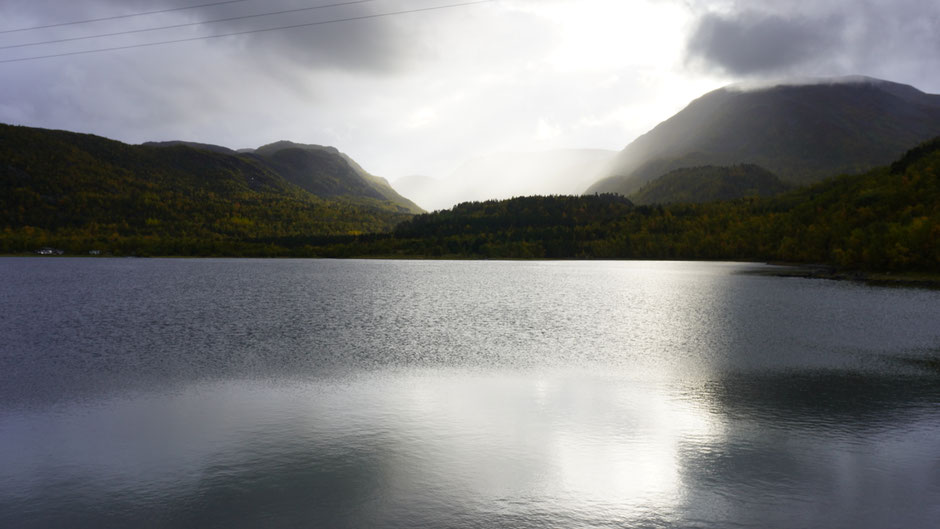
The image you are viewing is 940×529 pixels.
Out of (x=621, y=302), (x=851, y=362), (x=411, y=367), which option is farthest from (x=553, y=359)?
(x=621, y=302)

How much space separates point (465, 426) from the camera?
946 inches

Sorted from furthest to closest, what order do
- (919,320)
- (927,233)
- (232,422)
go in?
(927,233)
(919,320)
(232,422)

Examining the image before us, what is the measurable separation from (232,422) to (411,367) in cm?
1376

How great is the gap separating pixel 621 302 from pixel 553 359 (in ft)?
150

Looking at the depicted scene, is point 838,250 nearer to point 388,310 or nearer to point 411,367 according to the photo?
point 388,310

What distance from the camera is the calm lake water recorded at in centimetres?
1641

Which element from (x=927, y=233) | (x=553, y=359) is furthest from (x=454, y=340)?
(x=927, y=233)

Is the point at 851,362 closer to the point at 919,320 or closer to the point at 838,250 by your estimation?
the point at 919,320

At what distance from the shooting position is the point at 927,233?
124m

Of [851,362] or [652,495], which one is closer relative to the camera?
[652,495]

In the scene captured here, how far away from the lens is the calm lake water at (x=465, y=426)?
646 inches

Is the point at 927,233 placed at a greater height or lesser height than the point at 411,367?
greater

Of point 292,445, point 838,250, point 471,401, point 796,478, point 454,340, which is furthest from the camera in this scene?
point 838,250

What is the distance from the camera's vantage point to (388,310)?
227 ft
